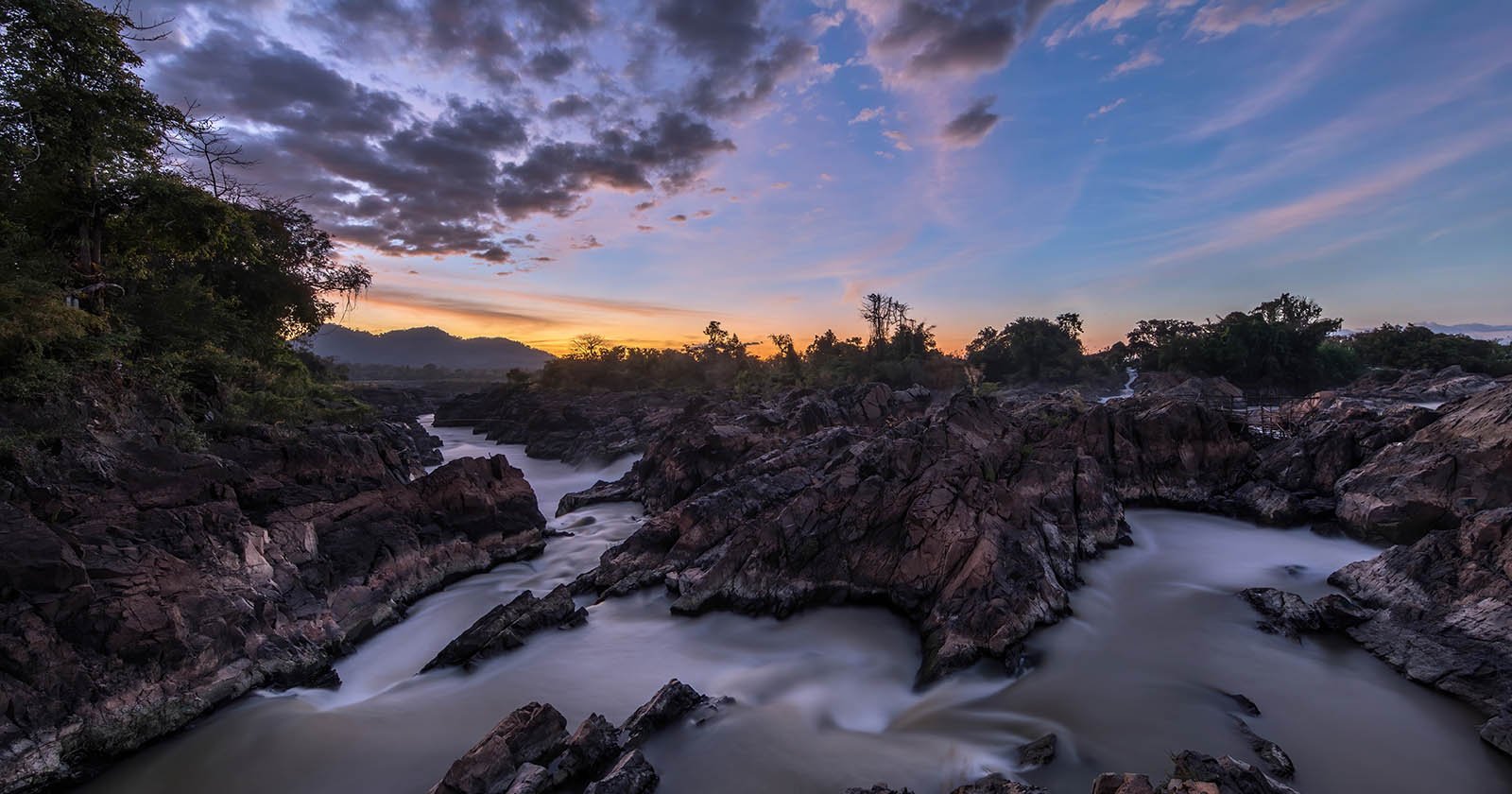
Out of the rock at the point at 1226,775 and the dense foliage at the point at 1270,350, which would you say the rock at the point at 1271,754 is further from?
the dense foliage at the point at 1270,350

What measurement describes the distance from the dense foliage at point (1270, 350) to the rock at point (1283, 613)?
4800 cm

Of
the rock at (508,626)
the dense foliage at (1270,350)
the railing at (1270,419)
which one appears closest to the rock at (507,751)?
the rock at (508,626)

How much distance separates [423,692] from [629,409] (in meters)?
37.1

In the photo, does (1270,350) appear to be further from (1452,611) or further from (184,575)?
(184,575)

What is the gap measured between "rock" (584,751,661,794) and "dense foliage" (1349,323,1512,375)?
2405 inches

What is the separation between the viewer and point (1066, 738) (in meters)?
7.89

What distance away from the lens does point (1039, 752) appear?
741 cm

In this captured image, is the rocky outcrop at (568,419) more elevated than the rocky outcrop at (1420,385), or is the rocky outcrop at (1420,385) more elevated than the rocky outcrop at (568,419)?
the rocky outcrop at (1420,385)

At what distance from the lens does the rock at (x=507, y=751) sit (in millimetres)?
6562

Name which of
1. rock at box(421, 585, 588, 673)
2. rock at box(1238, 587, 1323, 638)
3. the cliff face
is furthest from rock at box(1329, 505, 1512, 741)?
the cliff face

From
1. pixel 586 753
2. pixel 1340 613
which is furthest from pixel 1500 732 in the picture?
pixel 586 753

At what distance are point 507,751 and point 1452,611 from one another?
15147 millimetres

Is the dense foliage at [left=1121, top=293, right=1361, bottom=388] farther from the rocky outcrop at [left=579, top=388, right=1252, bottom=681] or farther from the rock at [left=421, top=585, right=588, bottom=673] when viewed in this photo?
the rock at [left=421, top=585, right=588, bottom=673]

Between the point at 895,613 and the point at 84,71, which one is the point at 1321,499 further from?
the point at 84,71
